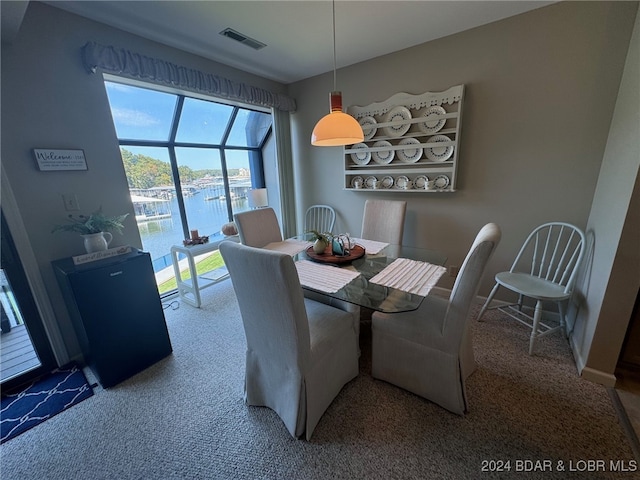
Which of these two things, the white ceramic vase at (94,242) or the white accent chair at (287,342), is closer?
the white accent chair at (287,342)

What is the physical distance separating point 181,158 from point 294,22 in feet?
6.53

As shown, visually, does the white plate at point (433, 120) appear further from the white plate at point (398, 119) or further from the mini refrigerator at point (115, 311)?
the mini refrigerator at point (115, 311)

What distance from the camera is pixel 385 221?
8.09 feet

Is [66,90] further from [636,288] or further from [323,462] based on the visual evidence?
[636,288]

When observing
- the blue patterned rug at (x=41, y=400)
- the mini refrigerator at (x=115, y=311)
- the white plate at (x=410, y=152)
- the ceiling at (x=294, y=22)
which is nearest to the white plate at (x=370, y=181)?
the white plate at (x=410, y=152)

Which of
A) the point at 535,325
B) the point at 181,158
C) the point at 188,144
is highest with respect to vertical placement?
the point at 188,144

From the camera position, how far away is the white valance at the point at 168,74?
179cm

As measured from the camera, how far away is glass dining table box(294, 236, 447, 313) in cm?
130

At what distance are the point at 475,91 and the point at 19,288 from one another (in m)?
3.79

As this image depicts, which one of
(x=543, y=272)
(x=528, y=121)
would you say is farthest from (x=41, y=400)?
(x=528, y=121)

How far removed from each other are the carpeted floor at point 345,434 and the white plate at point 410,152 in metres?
1.88

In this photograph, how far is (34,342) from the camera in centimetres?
180

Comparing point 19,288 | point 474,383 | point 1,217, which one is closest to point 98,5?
point 1,217

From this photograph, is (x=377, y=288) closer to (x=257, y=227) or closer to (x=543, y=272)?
(x=257, y=227)
